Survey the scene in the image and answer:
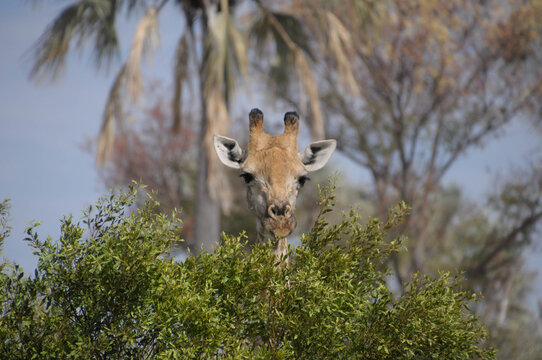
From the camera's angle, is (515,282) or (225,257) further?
(515,282)

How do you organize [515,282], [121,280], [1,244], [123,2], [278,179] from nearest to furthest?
[121,280] → [1,244] → [278,179] → [123,2] → [515,282]

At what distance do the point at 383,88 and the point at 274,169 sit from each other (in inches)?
656

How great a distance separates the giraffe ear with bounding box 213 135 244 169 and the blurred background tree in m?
9.28

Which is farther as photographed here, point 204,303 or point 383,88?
point 383,88

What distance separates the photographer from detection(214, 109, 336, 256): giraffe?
5.51 meters

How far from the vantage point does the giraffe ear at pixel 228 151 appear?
632 cm

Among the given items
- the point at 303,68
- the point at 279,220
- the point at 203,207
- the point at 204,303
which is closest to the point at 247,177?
the point at 279,220

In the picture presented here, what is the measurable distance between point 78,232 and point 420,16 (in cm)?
1812

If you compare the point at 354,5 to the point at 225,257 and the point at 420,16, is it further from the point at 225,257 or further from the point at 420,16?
the point at 225,257

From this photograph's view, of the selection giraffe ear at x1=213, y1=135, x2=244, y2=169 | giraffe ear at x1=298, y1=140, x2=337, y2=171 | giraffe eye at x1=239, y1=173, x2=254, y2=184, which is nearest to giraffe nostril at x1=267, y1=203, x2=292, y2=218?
giraffe eye at x1=239, y1=173, x2=254, y2=184

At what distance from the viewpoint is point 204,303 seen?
4.45 metres

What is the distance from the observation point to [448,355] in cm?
513

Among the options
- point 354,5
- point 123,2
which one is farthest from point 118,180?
point 354,5

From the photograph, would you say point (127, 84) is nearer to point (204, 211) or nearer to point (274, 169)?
point (204, 211)
